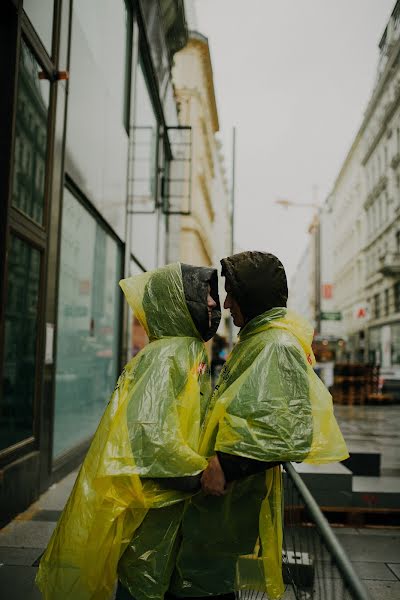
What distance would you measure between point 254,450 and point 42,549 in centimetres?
292

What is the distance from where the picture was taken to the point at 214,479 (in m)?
1.80

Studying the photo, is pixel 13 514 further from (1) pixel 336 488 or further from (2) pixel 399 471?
(2) pixel 399 471

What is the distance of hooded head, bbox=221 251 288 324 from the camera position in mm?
2133

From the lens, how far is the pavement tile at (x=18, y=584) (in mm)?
3188

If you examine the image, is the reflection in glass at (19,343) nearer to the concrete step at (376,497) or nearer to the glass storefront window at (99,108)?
the glass storefront window at (99,108)

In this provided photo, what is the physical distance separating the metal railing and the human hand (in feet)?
0.91

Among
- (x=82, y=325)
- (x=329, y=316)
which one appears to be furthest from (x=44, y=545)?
(x=329, y=316)

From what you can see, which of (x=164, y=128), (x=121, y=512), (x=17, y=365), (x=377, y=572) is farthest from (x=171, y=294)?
(x=164, y=128)

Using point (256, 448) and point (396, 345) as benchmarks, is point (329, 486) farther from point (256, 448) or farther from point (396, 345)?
point (396, 345)

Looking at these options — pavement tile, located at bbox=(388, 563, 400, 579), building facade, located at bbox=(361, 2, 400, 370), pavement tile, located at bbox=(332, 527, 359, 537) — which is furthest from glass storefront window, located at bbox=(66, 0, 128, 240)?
building facade, located at bbox=(361, 2, 400, 370)

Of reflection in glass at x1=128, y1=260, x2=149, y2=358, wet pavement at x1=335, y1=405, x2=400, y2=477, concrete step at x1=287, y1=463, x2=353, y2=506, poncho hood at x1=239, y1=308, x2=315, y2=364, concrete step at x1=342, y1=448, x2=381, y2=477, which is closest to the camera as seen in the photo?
poncho hood at x1=239, y1=308, x2=315, y2=364

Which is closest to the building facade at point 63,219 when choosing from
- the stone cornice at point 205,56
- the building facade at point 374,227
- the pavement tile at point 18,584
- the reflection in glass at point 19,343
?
the reflection in glass at point 19,343

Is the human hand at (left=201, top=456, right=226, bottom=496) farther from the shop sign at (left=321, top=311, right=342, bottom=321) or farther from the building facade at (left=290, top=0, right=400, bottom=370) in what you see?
the shop sign at (left=321, top=311, right=342, bottom=321)

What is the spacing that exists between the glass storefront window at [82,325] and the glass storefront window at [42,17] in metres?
1.74
